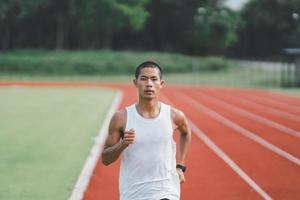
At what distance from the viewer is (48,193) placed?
7.85 meters

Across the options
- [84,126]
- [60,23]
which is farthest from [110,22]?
[84,126]

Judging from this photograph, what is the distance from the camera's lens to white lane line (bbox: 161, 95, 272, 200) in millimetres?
8094

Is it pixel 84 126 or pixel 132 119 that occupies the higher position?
pixel 132 119

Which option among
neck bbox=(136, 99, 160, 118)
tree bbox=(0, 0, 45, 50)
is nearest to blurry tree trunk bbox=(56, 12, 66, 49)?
tree bbox=(0, 0, 45, 50)

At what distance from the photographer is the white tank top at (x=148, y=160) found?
12.6 feet

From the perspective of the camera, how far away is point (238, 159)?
35.0ft

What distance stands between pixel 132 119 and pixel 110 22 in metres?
56.5

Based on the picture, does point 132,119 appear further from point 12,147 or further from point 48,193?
point 12,147

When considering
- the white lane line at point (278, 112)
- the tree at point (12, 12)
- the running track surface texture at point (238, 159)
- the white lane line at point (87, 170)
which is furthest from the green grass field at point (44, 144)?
the tree at point (12, 12)

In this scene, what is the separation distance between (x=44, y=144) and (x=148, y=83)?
29.5 feet

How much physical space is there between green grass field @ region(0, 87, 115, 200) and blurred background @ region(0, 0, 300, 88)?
25957 millimetres

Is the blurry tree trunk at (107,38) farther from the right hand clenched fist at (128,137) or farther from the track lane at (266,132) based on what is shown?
the right hand clenched fist at (128,137)

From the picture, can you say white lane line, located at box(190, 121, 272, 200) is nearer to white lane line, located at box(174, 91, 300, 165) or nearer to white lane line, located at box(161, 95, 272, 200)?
white lane line, located at box(161, 95, 272, 200)

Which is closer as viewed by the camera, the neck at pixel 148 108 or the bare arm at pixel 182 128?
the neck at pixel 148 108
